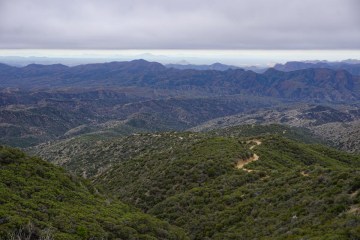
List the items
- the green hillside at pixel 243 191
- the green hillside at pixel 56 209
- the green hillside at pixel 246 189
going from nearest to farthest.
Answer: the green hillside at pixel 56 209 → the green hillside at pixel 243 191 → the green hillside at pixel 246 189

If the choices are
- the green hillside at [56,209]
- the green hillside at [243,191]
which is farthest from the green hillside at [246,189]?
the green hillside at [56,209]

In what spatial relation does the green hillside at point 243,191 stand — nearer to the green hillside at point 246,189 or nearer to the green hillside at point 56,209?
the green hillside at point 246,189

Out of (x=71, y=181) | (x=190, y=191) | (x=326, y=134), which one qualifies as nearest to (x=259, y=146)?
(x=190, y=191)

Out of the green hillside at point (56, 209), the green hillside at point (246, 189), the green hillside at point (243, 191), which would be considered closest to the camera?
the green hillside at point (56, 209)

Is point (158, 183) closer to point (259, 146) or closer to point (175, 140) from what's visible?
point (259, 146)

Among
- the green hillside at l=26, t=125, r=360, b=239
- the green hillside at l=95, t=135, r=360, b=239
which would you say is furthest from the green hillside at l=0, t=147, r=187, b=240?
the green hillside at l=26, t=125, r=360, b=239

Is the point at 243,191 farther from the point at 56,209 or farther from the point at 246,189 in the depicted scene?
the point at 56,209

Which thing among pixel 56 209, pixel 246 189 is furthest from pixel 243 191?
pixel 56 209

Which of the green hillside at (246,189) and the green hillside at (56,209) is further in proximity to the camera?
the green hillside at (246,189)
